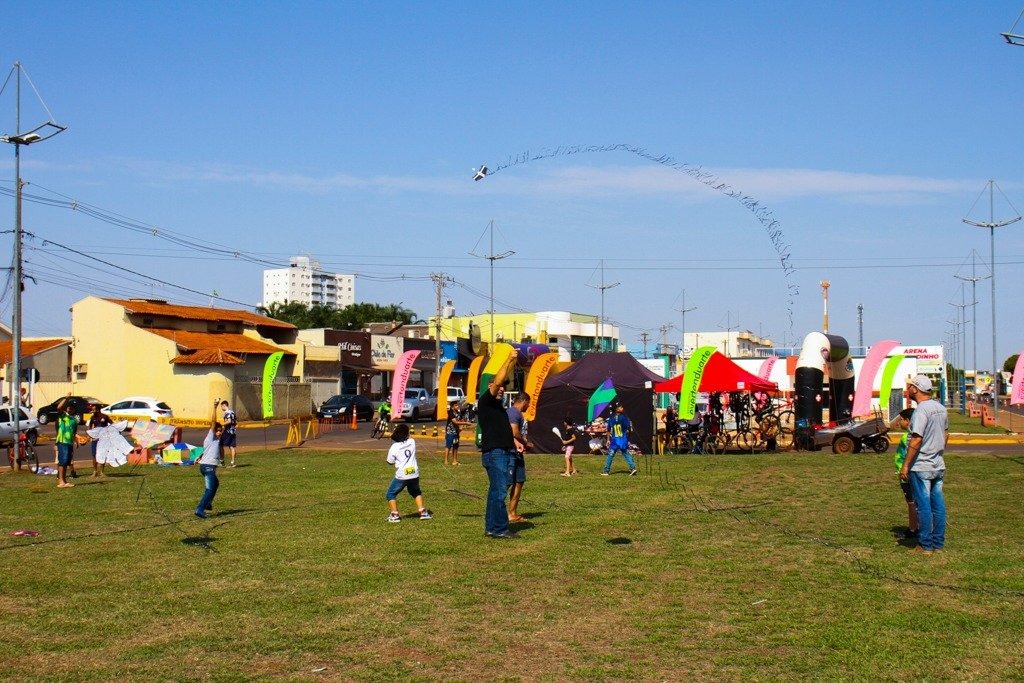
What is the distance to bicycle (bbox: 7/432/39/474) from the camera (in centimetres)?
2602

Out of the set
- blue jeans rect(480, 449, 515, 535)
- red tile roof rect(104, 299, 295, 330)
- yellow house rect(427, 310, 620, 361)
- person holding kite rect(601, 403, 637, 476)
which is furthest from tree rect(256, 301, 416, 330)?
blue jeans rect(480, 449, 515, 535)

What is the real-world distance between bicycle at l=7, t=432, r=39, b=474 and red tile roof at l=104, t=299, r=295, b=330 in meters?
31.7

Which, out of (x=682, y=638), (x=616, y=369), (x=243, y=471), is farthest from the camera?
(x=616, y=369)

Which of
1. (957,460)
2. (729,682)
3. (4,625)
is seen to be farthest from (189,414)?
(729,682)

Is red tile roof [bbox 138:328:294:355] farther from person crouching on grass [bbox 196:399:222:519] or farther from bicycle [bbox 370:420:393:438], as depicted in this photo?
person crouching on grass [bbox 196:399:222:519]

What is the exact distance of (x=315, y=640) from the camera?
26.1 feet

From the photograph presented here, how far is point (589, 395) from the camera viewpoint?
32.4 metres

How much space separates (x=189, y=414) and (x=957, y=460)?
39.7m

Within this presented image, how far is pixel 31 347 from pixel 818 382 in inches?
1891

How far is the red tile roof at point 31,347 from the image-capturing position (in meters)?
59.8

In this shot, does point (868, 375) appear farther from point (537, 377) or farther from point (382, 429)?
point (382, 429)

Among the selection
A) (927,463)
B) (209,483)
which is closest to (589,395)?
(209,483)

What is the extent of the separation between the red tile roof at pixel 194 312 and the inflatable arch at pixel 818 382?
125ft

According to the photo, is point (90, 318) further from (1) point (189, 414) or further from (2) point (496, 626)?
(2) point (496, 626)
